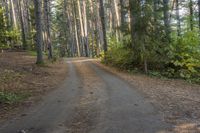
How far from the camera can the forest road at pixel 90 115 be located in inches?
275

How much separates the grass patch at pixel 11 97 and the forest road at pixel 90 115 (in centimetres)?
79

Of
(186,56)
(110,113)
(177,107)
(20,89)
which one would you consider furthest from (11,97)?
(186,56)

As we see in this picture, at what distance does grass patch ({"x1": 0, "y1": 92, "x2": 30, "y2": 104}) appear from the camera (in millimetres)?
10148

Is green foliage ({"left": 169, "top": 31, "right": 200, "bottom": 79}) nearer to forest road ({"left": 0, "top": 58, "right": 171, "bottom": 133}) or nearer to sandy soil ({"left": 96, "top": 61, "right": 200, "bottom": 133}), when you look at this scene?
sandy soil ({"left": 96, "top": 61, "right": 200, "bottom": 133})

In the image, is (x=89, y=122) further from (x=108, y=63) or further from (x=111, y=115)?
(x=108, y=63)

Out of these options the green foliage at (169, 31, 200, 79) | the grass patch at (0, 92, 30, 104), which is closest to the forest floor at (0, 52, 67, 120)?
the grass patch at (0, 92, 30, 104)

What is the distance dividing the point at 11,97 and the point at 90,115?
3.77 meters

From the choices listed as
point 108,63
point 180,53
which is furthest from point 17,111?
point 108,63

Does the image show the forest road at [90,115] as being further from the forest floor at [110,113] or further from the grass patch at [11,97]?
the grass patch at [11,97]

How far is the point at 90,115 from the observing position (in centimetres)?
814

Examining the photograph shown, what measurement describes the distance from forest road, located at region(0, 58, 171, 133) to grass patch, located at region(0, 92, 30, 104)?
2.60ft

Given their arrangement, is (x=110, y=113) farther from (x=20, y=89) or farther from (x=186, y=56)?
(x=186, y=56)

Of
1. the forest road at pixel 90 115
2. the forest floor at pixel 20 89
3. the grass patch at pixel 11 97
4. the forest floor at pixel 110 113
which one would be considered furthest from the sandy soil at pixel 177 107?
the grass patch at pixel 11 97

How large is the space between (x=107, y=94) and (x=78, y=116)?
3109 mm
